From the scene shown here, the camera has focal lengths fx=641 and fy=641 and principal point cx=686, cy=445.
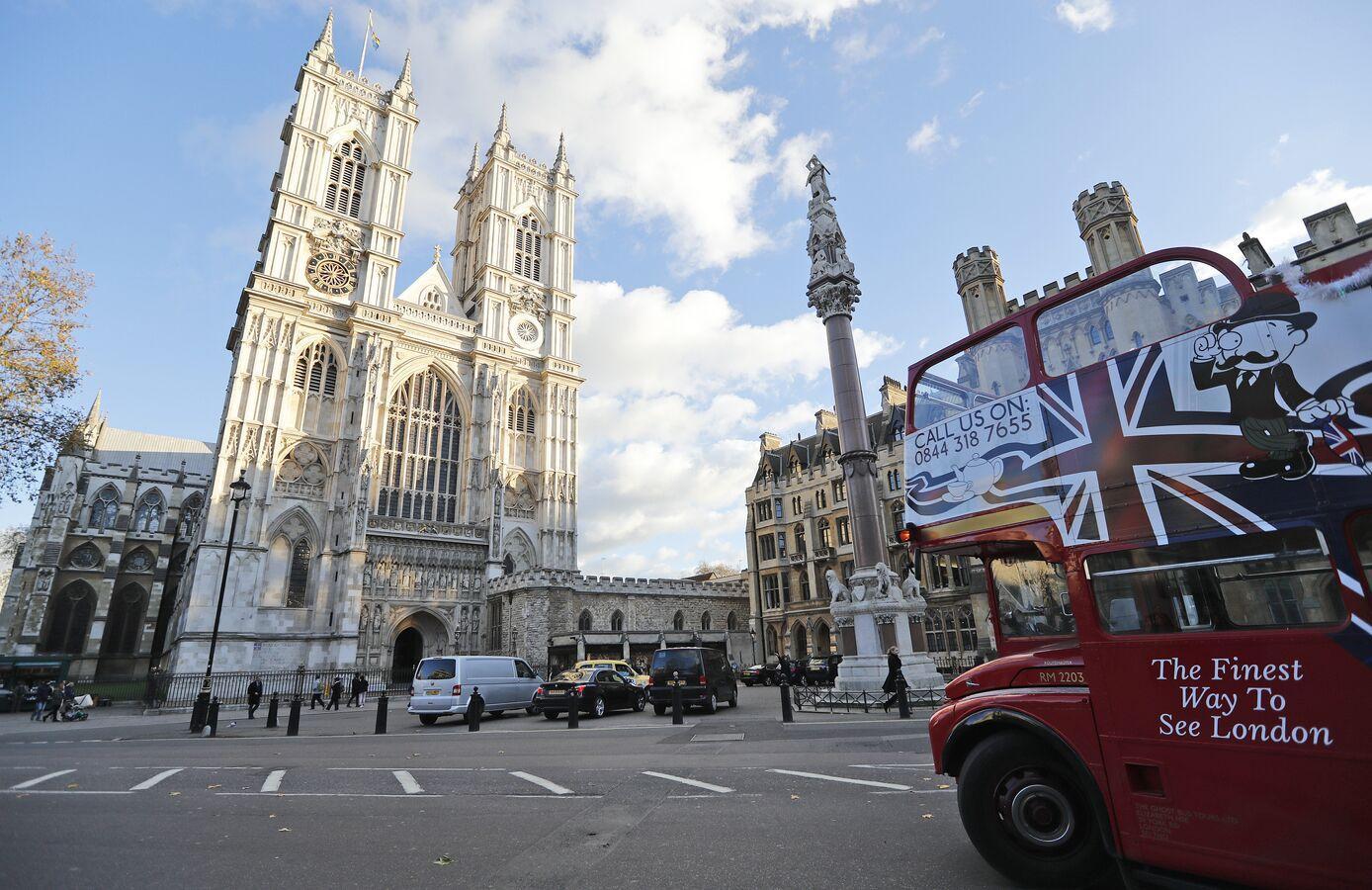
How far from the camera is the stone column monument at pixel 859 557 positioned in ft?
56.6

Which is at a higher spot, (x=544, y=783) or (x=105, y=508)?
(x=105, y=508)

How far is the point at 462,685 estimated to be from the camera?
17.0 metres

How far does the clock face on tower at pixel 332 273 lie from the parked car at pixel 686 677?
1414 inches

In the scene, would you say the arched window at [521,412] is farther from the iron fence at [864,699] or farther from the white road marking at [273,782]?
the white road marking at [273,782]

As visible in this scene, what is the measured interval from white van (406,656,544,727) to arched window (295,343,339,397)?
1079 inches

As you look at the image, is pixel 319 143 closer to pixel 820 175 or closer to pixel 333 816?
pixel 820 175

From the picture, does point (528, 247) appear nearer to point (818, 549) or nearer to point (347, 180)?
point (347, 180)

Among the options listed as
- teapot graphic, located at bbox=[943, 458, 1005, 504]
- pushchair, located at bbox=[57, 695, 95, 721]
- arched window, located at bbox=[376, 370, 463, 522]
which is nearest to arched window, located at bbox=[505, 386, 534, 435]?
arched window, located at bbox=[376, 370, 463, 522]

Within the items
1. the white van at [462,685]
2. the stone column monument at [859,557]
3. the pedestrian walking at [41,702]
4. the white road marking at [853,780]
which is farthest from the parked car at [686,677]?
the pedestrian walking at [41,702]

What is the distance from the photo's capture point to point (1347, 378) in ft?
10.5

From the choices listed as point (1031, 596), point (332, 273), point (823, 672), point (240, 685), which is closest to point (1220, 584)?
point (1031, 596)

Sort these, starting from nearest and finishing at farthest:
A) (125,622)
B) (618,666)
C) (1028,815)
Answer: (1028,815), (618,666), (125,622)

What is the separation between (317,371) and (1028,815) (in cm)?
4351

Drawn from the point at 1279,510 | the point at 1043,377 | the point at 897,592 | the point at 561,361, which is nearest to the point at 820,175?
the point at 897,592
